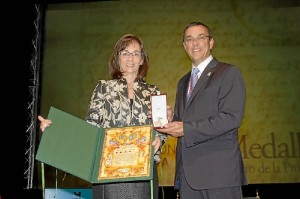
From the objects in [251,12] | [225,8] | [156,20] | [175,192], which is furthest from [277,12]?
[175,192]

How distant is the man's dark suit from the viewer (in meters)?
1.89

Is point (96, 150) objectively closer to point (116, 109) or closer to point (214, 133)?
point (116, 109)

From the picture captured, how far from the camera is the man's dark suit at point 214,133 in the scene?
189 cm

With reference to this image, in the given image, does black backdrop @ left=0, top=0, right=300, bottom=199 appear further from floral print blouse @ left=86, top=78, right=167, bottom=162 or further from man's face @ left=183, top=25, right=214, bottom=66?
man's face @ left=183, top=25, right=214, bottom=66

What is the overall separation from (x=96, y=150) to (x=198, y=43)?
77cm

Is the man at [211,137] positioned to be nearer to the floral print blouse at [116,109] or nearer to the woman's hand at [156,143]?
the woman's hand at [156,143]

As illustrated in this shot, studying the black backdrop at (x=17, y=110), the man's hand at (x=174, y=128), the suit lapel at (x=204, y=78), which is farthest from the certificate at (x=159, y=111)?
the black backdrop at (x=17, y=110)

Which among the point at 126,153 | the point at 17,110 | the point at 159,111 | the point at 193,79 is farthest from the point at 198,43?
the point at 17,110

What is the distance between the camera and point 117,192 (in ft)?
6.55

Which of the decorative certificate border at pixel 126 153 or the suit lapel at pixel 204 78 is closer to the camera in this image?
the decorative certificate border at pixel 126 153

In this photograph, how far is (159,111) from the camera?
1.93 metres

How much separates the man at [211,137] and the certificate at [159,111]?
36 mm

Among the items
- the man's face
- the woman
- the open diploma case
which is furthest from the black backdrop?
the man's face

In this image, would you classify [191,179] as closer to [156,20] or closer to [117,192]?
[117,192]
